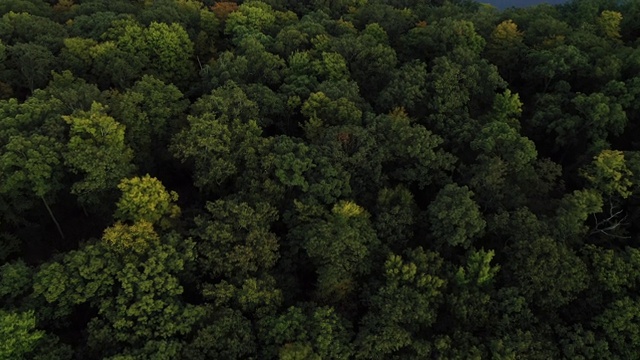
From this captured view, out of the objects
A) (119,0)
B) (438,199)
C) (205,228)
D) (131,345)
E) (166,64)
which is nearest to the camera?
(131,345)

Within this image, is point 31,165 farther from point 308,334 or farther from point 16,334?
point 308,334

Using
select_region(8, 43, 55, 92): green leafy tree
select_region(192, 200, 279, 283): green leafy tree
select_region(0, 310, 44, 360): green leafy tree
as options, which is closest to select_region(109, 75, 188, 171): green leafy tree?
select_region(8, 43, 55, 92): green leafy tree

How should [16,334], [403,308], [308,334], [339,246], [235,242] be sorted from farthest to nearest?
[235,242], [339,246], [403,308], [308,334], [16,334]

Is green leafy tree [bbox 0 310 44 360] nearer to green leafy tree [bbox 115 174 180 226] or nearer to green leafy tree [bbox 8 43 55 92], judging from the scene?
green leafy tree [bbox 115 174 180 226]

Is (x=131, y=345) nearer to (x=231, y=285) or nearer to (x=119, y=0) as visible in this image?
(x=231, y=285)

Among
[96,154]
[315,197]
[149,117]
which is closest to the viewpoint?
[96,154]

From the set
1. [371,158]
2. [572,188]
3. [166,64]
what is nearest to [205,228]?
[371,158]

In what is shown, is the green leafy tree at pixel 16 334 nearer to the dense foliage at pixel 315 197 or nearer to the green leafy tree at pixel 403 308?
the dense foliage at pixel 315 197

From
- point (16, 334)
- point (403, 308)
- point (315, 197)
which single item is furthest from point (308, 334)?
point (16, 334)
